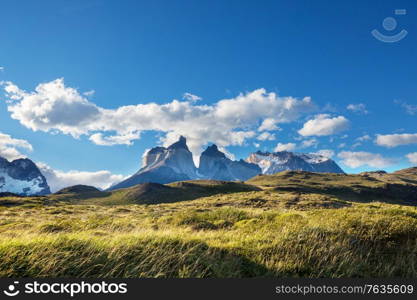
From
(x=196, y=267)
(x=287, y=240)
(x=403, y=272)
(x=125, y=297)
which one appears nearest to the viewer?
(x=125, y=297)

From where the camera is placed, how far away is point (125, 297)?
692 cm

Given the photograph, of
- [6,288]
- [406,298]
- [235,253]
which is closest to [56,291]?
[6,288]

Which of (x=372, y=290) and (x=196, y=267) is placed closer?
(x=372, y=290)

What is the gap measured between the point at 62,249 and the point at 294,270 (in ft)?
23.6

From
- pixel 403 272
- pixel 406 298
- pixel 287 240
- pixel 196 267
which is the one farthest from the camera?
pixel 287 240

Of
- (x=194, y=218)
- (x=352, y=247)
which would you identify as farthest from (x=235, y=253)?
(x=194, y=218)

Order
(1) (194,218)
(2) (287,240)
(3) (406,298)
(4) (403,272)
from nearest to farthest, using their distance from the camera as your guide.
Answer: (3) (406,298) → (4) (403,272) → (2) (287,240) → (1) (194,218)

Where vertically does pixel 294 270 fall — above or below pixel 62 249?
below

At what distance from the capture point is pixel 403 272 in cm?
955

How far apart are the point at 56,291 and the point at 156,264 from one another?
2.69 m

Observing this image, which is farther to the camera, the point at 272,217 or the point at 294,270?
the point at 272,217

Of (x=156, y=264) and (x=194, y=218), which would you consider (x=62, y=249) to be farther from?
(x=194, y=218)

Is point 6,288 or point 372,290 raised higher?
point 6,288

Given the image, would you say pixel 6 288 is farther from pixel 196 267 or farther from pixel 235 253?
pixel 235 253
